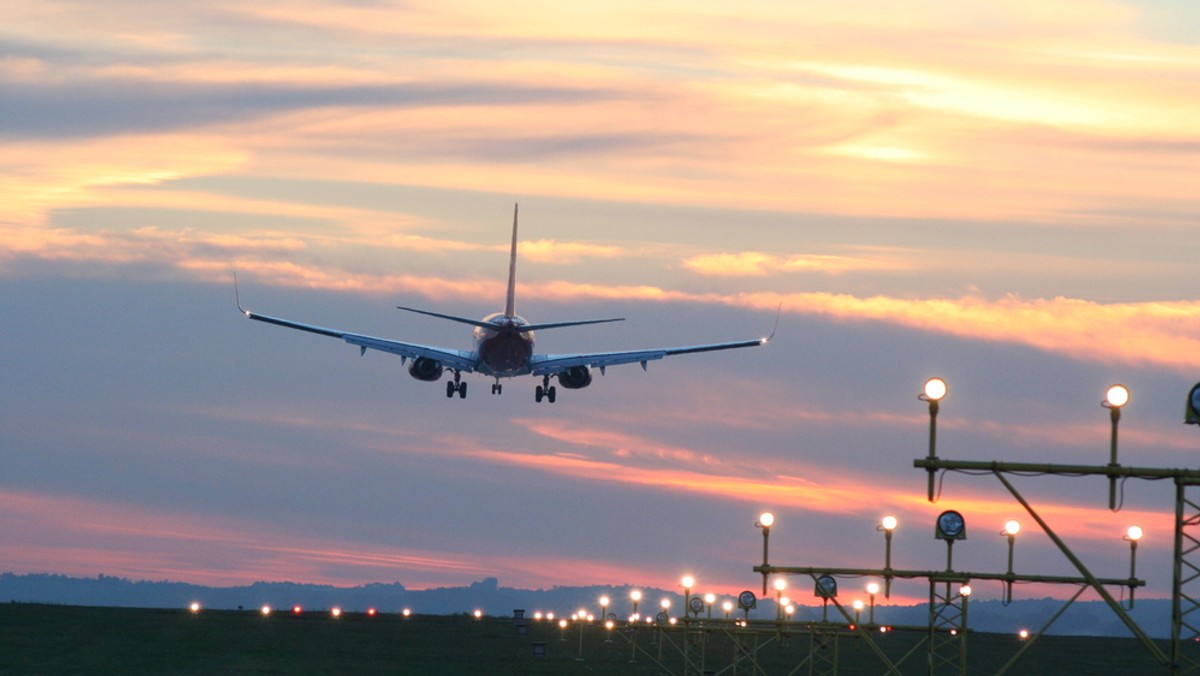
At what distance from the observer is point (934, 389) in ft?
166

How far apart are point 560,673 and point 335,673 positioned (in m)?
18.3

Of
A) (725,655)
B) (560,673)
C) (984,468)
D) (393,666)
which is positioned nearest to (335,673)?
(393,666)

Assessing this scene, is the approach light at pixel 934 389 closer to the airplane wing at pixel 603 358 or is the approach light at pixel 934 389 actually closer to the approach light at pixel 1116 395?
the approach light at pixel 1116 395

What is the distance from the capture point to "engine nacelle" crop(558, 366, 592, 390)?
559ft

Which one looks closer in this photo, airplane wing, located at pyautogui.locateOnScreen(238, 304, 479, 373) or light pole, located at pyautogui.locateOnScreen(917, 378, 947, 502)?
light pole, located at pyautogui.locateOnScreen(917, 378, 947, 502)

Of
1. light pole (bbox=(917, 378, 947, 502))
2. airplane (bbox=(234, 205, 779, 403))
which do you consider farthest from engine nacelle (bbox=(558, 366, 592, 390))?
light pole (bbox=(917, 378, 947, 502))

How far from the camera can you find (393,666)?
141625 millimetres

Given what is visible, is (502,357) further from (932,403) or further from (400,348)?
(932,403)

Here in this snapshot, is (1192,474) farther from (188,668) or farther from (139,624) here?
(139,624)

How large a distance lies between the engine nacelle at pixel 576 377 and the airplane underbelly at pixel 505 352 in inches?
340

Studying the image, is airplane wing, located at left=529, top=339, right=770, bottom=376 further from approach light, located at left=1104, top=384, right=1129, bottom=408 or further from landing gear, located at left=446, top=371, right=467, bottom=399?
approach light, located at left=1104, top=384, right=1129, bottom=408

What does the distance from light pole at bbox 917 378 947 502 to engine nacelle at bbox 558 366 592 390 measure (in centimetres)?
11975

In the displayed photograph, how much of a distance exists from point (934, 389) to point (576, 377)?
12047 cm

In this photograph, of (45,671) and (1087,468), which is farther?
(45,671)
